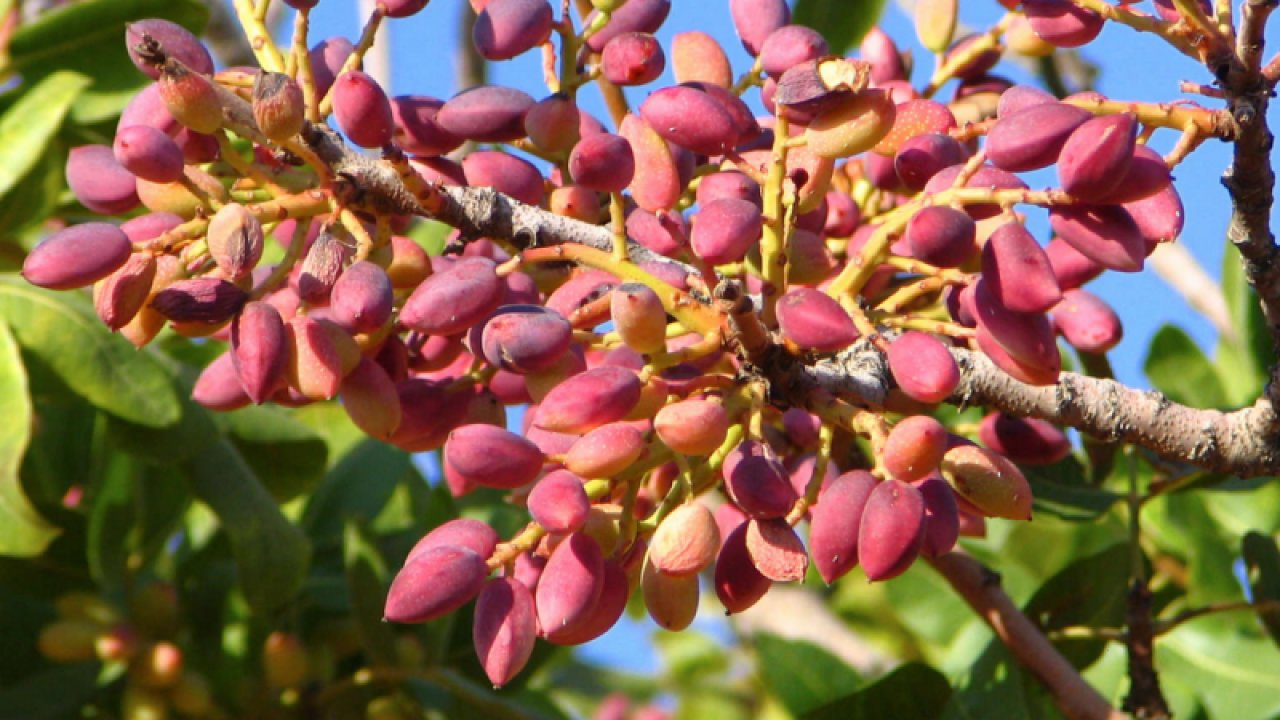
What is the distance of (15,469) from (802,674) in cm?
79

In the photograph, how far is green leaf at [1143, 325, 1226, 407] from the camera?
2.01m

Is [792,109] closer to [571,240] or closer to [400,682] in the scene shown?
[571,240]

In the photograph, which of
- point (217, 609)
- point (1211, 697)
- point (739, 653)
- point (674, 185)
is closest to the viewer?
point (674, 185)

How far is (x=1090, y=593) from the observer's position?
59.0 inches

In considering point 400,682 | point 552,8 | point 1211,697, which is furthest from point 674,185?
point 1211,697

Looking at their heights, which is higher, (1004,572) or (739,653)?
(1004,572)

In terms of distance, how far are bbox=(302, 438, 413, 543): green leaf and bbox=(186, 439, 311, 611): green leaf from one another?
320 millimetres

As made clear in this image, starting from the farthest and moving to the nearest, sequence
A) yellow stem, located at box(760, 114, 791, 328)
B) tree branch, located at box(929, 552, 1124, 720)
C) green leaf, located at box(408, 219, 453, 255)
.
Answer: green leaf, located at box(408, 219, 453, 255), tree branch, located at box(929, 552, 1124, 720), yellow stem, located at box(760, 114, 791, 328)

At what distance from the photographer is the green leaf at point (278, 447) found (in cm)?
165

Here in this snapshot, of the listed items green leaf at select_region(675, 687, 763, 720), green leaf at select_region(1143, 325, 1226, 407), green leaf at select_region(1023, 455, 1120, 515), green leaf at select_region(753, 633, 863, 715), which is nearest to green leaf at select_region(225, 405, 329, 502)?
green leaf at select_region(753, 633, 863, 715)

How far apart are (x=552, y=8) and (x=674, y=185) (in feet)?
0.68

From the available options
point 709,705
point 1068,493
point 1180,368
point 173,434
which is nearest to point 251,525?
point 173,434

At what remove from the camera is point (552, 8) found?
1.18 meters

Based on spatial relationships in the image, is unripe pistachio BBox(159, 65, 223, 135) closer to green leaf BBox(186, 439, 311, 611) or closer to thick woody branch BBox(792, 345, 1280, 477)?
thick woody branch BBox(792, 345, 1280, 477)
